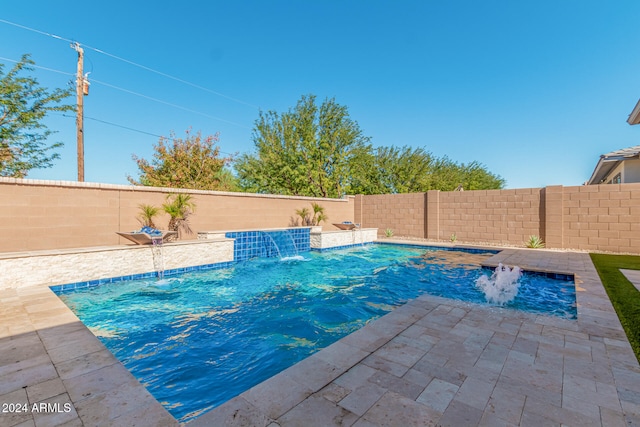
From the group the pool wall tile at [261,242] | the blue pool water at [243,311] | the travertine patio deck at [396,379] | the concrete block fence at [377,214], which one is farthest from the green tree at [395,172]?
the travertine patio deck at [396,379]

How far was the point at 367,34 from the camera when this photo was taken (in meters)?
12.7

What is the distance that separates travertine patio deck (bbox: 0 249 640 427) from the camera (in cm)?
182

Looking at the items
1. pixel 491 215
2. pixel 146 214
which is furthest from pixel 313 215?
pixel 491 215

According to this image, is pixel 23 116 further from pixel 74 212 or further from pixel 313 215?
pixel 313 215

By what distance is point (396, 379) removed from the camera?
2266 mm

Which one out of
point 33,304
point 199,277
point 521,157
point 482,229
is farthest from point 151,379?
point 521,157

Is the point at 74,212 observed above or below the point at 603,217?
above

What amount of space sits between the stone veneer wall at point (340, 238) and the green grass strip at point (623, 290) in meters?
7.39

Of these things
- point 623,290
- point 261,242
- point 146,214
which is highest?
point 146,214

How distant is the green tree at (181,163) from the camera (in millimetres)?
17016

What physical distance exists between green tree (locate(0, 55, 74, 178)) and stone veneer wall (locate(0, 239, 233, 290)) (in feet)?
25.0

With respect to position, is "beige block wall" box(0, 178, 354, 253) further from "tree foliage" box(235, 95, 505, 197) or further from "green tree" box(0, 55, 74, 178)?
"tree foliage" box(235, 95, 505, 197)

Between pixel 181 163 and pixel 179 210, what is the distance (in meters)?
10.7

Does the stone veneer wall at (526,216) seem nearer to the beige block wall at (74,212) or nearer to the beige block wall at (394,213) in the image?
the beige block wall at (394,213)
